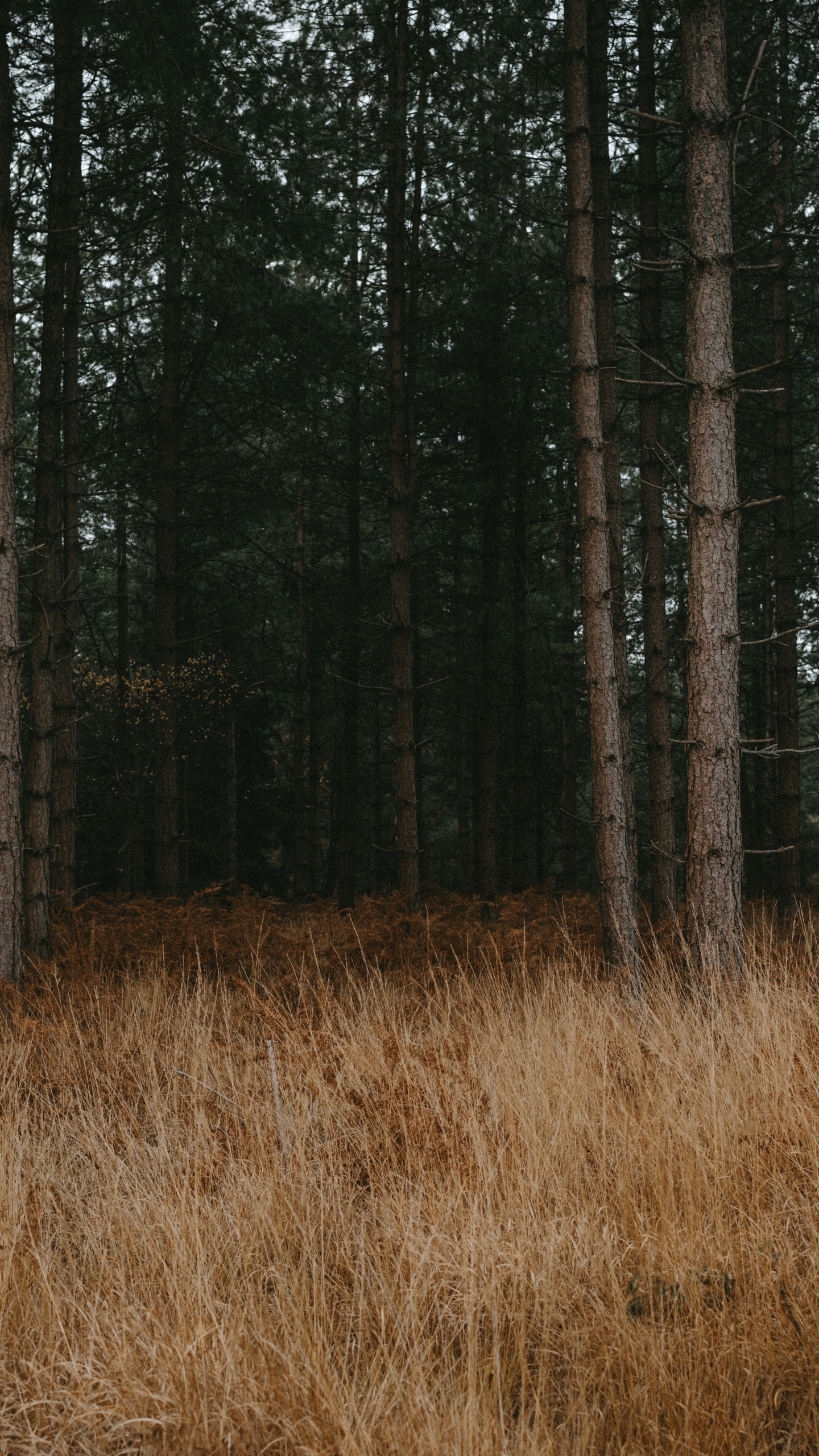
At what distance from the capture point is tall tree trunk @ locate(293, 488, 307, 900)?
51.5 ft

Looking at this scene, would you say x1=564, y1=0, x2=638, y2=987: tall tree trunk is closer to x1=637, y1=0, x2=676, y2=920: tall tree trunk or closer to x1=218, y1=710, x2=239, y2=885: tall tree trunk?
x1=637, y1=0, x2=676, y2=920: tall tree trunk

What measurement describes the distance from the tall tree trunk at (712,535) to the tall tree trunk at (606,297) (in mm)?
2402

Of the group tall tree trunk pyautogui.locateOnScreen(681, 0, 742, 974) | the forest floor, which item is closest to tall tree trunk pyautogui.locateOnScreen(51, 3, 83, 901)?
the forest floor

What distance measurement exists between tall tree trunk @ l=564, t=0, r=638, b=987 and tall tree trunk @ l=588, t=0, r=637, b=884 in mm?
1410

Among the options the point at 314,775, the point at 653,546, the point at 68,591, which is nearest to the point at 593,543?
the point at 653,546

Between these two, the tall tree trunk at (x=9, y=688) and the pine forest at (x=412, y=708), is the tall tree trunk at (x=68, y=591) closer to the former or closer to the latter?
the pine forest at (x=412, y=708)

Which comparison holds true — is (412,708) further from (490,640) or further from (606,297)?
(606,297)

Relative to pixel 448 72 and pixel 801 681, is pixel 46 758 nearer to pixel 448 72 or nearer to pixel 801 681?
pixel 448 72

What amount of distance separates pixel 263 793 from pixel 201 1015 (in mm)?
17149

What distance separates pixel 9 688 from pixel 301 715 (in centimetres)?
951

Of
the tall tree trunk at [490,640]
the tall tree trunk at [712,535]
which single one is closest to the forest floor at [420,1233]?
the tall tree trunk at [712,535]

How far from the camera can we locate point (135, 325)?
13.7 metres

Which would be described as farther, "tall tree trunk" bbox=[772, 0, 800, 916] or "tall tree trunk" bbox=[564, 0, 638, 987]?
"tall tree trunk" bbox=[772, 0, 800, 916]

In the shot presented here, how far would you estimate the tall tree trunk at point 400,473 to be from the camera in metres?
10.5
